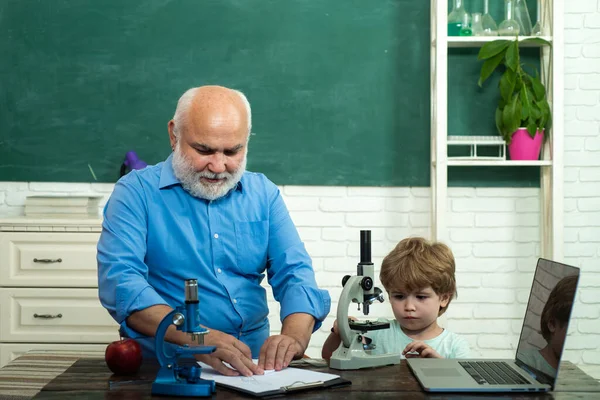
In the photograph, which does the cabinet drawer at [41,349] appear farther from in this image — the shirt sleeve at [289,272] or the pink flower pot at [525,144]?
the pink flower pot at [525,144]

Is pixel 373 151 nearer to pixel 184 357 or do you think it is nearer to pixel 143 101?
pixel 143 101

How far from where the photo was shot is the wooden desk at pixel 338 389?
5.64ft

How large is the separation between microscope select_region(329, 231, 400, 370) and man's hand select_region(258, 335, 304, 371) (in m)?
0.11

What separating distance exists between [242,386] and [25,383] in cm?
148

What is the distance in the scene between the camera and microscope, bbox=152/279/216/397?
5.53 ft

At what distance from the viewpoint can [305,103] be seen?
4246 mm

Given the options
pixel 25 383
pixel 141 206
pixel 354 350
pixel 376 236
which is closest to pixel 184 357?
pixel 354 350

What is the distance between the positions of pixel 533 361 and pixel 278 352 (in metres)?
0.60

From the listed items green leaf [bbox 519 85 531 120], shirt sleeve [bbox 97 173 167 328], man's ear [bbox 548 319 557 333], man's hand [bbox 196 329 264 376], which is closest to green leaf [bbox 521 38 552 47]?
green leaf [bbox 519 85 531 120]

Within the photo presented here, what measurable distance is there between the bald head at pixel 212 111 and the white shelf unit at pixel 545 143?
1.71 m

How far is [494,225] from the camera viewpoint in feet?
14.0

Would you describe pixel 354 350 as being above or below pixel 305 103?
below

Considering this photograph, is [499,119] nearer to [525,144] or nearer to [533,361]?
[525,144]

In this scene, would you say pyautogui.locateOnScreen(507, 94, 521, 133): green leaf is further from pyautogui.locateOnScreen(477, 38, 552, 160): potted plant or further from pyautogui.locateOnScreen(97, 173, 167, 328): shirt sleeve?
pyautogui.locateOnScreen(97, 173, 167, 328): shirt sleeve
